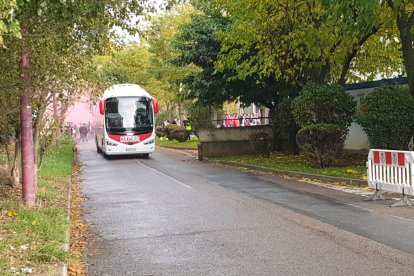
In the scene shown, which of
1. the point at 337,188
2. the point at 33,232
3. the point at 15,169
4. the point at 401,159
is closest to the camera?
the point at 33,232

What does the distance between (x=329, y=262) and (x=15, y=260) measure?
378 cm

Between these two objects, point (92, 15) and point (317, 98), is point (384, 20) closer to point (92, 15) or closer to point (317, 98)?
point (317, 98)

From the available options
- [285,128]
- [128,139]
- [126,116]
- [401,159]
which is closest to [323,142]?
[285,128]

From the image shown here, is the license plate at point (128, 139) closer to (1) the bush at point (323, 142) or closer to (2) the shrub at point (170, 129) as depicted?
(1) the bush at point (323, 142)

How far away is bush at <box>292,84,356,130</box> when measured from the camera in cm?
1788

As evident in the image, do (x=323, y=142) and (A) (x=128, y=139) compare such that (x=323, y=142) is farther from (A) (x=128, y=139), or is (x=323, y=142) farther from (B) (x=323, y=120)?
(A) (x=128, y=139)

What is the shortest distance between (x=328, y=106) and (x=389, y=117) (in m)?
2.55

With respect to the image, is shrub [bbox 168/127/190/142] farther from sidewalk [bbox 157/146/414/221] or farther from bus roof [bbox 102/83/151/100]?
sidewalk [bbox 157/146/414/221]

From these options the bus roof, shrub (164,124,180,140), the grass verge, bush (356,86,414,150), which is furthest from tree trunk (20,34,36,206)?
shrub (164,124,180,140)

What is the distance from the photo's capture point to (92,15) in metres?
8.12

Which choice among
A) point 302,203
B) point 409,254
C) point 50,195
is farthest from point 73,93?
point 409,254

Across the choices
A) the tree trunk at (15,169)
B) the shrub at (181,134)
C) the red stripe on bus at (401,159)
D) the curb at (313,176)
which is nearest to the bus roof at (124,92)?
the curb at (313,176)

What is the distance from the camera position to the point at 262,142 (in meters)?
23.6

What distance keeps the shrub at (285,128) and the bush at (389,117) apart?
6202 mm
